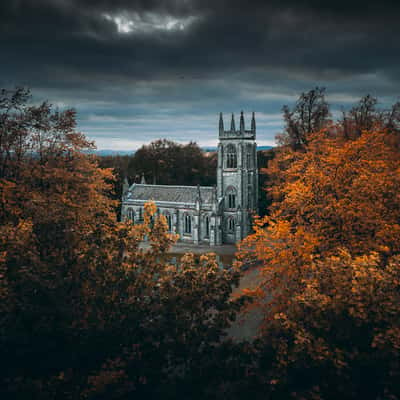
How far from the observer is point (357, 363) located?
9.33 metres

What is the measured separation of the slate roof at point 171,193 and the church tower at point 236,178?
6.46 ft

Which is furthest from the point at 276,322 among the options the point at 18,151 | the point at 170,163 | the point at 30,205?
the point at 170,163

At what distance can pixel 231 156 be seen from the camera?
45.5m

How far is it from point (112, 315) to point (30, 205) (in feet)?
28.3

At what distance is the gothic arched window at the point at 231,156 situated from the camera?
4525 cm

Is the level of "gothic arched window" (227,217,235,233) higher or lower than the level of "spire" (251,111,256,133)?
lower

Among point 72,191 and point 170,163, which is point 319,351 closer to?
point 72,191

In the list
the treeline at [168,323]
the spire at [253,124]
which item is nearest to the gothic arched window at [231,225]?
the spire at [253,124]

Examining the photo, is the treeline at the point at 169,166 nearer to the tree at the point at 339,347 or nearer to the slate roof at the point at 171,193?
the slate roof at the point at 171,193

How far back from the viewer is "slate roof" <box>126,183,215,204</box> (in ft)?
148

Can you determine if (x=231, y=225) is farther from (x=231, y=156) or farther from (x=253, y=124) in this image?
(x=253, y=124)

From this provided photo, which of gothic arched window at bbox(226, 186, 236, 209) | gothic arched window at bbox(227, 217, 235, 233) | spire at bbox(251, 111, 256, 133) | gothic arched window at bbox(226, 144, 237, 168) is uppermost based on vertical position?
spire at bbox(251, 111, 256, 133)

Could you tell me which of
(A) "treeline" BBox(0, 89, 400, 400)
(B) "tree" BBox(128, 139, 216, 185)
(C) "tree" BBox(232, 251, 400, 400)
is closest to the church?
(B) "tree" BBox(128, 139, 216, 185)

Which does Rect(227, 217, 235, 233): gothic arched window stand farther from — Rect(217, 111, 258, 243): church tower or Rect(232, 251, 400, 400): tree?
Rect(232, 251, 400, 400): tree
